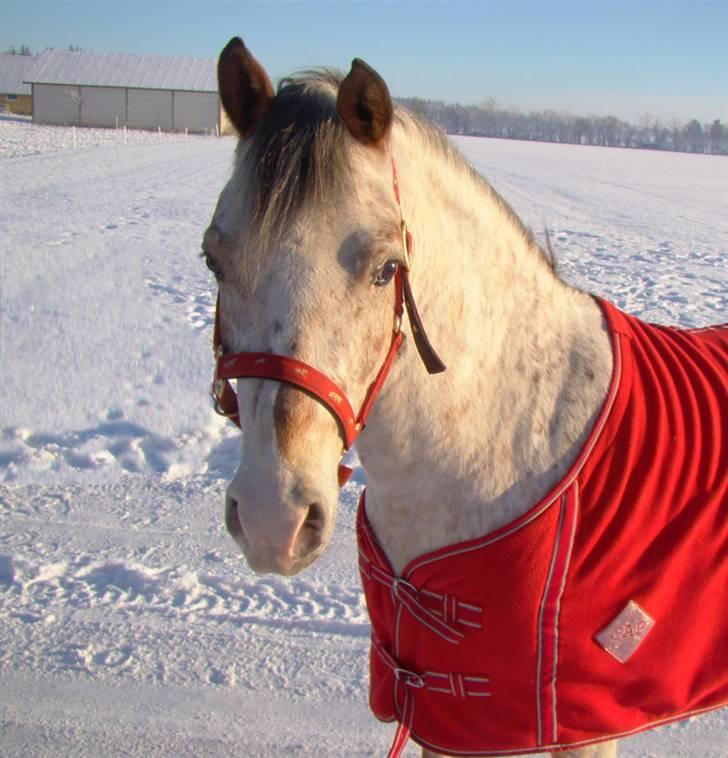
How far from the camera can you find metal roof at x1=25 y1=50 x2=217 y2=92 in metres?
58.3

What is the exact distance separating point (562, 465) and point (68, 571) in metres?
2.28

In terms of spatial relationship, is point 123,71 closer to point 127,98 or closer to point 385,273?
point 127,98

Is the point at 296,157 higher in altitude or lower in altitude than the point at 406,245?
higher

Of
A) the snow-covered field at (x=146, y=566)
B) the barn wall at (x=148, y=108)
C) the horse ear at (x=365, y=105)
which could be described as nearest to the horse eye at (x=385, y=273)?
the horse ear at (x=365, y=105)

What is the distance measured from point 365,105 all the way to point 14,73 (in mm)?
96896

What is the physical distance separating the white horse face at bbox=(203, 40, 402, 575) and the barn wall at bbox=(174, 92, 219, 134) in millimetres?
59058

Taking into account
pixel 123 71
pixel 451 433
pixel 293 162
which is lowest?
pixel 451 433

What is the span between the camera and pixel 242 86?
164 cm

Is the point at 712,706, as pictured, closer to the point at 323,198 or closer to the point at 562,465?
the point at 562,465

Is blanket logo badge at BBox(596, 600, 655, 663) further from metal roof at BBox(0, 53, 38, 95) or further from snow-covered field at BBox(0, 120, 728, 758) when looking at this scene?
metal roof at BBox(0, 53, 38, 95)

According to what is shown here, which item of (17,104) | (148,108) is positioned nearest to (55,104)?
(148,108)

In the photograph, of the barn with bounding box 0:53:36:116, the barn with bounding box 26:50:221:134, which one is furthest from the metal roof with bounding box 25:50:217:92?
the barn with bounding box 0:53:36:116

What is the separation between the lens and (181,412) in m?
4.66

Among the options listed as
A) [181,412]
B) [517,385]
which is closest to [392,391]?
[517,385]
